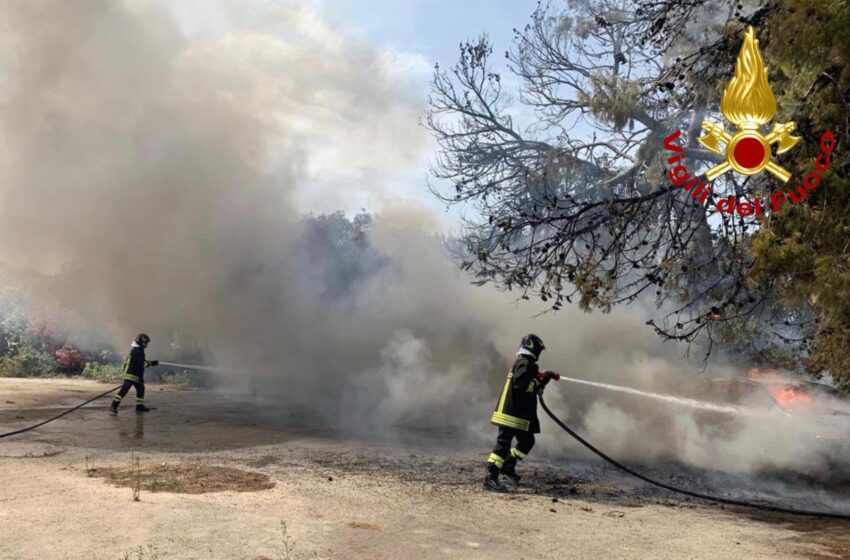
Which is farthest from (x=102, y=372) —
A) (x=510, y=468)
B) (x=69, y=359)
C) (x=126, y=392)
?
(x=510, y=468)

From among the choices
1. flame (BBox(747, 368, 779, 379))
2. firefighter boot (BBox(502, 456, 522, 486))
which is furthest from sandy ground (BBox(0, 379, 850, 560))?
flame (BBox(747, 368, 779, 379))

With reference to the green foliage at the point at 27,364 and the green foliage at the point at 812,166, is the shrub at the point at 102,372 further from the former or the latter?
the green foliage at the point at 812,166

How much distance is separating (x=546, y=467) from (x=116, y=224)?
34.3 ft

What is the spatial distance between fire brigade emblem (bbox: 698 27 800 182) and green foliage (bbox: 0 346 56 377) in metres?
19.8

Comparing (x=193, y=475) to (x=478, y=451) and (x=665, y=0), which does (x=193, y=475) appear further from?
(x=665, y=0)

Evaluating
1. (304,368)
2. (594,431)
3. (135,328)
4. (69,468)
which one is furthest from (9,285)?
(594,431)

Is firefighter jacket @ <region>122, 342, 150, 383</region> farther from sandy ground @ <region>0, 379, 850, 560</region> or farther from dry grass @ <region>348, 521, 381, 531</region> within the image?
dry grass @ <region>348, 521, 381, 531</region>

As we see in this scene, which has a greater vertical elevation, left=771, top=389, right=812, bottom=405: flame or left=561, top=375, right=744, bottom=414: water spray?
left=771, top=389, right=812, bottom=405: flame

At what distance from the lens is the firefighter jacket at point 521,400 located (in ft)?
24.0

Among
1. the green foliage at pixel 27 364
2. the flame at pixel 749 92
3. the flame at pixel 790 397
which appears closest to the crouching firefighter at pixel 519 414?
the flame at pixel 749 92

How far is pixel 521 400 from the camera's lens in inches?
291

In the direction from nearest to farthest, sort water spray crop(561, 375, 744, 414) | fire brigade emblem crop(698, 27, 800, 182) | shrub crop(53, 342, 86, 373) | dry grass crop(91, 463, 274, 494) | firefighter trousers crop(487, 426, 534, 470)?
1. fire brigade emblem crop(698, 27, 800, 182)
2. dry grass crop(91, 463, 274, 494)
3. firefighter trousers crop(487, 426, 534, 470)
4. water spray crop(561, 375, 744, 414)
5. shrub crop(53, 342, 86, 373)

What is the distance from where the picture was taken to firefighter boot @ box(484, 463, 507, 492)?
700 cm

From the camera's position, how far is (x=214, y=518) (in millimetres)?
5168
